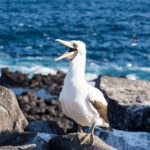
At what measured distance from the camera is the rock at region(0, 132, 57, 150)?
4711mm

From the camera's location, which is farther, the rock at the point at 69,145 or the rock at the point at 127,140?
the rock at the point at 127,140

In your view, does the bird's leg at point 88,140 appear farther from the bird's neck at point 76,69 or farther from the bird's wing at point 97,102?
the bird's neck at point 76,69

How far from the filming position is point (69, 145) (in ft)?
14.0

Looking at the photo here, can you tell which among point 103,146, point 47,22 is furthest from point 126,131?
point 47,22

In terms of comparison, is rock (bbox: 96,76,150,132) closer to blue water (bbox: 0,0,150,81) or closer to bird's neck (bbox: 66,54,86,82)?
bird's neck (bbox: 66,54,86,82)

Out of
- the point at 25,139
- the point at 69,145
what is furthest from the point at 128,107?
the point at 25,139

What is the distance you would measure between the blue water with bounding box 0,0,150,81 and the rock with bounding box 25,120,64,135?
24.0 feet

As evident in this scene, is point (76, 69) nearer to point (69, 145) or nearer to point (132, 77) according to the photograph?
point (69, 145)

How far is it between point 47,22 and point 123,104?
2290cm

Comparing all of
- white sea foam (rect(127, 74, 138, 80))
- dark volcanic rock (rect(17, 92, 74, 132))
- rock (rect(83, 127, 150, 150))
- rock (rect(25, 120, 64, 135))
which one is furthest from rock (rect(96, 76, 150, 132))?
white sea foam (rect(127, 74, 138, 80))

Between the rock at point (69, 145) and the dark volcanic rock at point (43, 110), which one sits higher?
the rock at point (69, 145)

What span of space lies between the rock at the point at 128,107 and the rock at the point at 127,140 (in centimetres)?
32

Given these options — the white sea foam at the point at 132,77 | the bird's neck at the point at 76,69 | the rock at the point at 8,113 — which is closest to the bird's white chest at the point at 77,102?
the bird's neck at the point at 76,69

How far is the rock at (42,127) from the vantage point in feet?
19.1
